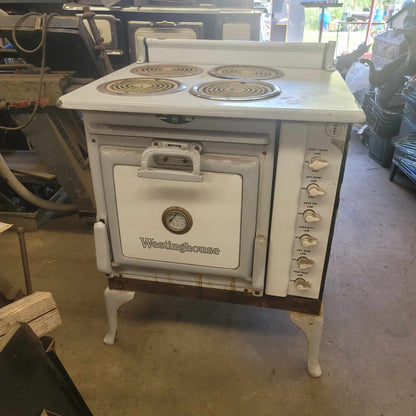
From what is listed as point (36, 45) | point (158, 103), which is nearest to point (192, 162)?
point (158, 103)

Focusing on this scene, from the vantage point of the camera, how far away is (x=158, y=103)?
1030 millimetres

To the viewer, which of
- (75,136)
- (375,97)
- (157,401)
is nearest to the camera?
(157,401)

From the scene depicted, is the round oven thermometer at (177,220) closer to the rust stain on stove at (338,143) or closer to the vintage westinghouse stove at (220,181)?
the vintage westinghouse stove at (220,181)

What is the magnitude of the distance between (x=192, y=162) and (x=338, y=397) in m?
0.95

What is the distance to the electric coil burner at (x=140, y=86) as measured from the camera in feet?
3.77

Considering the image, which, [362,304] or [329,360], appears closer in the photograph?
[329,360]

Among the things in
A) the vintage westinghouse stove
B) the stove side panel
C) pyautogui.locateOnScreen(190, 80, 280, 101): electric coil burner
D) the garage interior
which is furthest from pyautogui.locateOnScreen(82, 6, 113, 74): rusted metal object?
the stove side panel

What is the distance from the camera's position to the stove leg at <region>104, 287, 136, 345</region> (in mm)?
1396

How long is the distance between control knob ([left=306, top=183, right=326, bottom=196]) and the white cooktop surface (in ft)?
0.64

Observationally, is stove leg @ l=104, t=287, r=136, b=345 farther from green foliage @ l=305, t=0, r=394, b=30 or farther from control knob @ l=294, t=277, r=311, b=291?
green foliage @ l=305, t=0, r=394, b=30

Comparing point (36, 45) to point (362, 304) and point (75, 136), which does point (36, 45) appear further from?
point (362, 304)

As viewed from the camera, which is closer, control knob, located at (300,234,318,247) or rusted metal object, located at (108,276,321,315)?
control knob, located at (300,234,318,247)

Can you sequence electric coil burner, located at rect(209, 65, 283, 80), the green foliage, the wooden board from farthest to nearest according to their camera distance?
the green foliage → electric coil burner, located at rect(209, 65, 283, 80) → the wooden board

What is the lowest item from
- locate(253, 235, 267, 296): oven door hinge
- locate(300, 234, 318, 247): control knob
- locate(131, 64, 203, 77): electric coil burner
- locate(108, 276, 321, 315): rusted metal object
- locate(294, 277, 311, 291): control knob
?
locate(108, 276, 321, 315): rusted metal object
